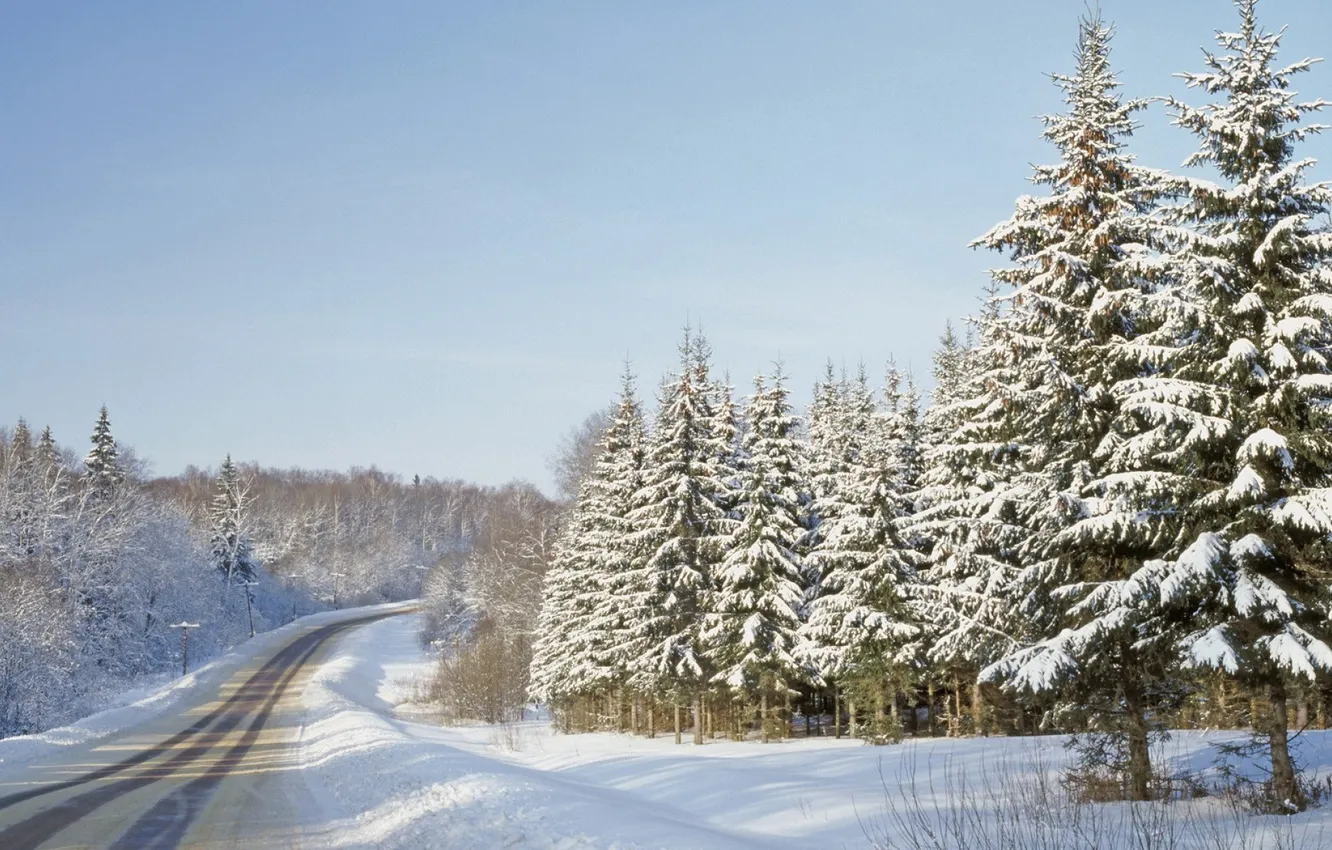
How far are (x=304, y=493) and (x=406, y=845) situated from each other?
167 metres

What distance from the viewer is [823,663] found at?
3031cm

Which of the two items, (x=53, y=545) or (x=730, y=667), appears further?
(x=53, y=545)

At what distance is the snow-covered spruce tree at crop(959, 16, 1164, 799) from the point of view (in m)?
14.8

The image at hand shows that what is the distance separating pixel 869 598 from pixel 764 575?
11.8 feet

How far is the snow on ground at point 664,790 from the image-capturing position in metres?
11.7

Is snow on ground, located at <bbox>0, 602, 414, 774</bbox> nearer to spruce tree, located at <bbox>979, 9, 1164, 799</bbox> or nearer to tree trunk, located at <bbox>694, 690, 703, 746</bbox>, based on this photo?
tree trunk, located at <bbox>694, 690, 703, 746</bbox>

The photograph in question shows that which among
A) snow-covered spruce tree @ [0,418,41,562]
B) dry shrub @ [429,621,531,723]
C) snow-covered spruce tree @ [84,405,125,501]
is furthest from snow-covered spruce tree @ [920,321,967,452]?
snow-covered spruce tree @ [84,405,125,501]

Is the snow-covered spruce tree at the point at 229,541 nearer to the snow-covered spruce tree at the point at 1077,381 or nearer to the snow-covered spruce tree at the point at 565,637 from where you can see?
the snow-covered spruce tree at the point at 565,637

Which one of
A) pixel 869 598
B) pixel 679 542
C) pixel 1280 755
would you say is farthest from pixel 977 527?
pixel 679 542

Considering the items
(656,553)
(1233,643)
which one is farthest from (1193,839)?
(656,553)

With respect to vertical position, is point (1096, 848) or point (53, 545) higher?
point (53, 545)

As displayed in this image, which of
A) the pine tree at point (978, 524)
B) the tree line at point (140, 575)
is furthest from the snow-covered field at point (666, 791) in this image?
the tree line at point (140, 575)

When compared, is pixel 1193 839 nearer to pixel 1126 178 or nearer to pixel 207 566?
pixel 1126 178

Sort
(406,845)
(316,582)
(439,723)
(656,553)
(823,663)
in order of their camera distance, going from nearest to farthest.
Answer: (406,845) < (823,663) < (656,553) < (439,723) < (316,582)
